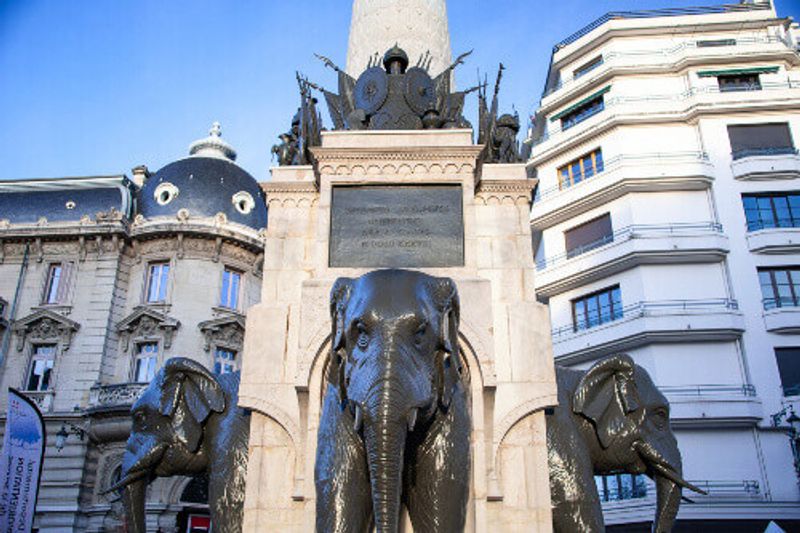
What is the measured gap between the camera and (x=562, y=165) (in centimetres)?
3869

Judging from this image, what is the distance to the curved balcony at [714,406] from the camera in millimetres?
28750

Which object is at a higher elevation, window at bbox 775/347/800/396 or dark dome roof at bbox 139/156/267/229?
dark dome roof at bbox 139/156/267/229

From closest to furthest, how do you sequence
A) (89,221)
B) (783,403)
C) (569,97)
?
(783,403) < (89,221) < (569,97)

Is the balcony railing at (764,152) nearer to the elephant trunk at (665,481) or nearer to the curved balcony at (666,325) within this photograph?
the curved balcony at (666,325)

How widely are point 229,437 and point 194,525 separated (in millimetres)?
28358

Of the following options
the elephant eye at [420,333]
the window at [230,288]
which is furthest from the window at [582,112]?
the elephant eye at [420,333]

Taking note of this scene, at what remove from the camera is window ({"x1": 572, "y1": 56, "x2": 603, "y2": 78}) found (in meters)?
40.2

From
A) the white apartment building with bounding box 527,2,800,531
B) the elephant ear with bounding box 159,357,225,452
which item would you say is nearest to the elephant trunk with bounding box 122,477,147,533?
the elephant ear with bounding box 159,357,225,452

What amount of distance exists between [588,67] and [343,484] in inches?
1594

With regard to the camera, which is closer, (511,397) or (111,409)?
(511,397)

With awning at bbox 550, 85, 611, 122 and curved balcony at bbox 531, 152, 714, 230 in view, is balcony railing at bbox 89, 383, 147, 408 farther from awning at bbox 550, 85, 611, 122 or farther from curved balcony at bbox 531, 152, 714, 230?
awning at bbox 550, 85, 611, 122

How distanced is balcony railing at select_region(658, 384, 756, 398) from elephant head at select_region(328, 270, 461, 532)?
27.6 m

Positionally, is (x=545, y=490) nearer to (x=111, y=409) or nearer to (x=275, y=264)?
(x=275, y=264)

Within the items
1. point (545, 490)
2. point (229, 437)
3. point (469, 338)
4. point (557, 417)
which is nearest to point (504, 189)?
point (469, 338)
